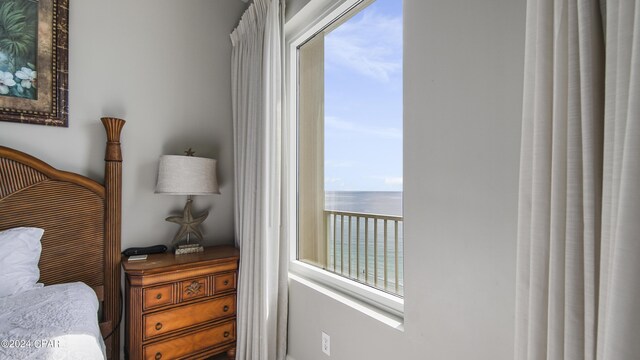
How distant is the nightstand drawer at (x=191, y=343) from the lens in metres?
1.89

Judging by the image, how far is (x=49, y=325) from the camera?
1.15m

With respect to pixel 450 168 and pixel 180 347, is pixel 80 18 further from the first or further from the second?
pixel 450 168

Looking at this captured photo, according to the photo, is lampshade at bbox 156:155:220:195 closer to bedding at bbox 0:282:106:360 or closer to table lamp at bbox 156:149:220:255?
table lamp at bbox 156:149:220:255

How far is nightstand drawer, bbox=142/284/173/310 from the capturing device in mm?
1851

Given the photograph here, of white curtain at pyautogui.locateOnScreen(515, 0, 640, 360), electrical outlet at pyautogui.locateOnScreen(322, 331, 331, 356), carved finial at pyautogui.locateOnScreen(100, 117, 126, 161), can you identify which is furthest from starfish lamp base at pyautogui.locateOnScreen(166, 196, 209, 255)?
white curtain at pyautogui.locateOnScreen(515, 0, 640, 360)

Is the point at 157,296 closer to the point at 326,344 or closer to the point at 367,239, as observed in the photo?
the point at 326,344

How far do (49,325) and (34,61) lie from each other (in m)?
1.66

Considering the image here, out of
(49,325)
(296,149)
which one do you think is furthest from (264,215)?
(49,325)

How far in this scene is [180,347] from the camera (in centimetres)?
197

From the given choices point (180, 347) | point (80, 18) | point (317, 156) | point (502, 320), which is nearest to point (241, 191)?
point (317, 156)

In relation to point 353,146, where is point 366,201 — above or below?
below

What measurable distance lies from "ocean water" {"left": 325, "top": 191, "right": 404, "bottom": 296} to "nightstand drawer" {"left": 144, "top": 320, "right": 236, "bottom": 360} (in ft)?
2.83

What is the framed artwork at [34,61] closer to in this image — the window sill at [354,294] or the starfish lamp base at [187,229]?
the starfish lamp base at [187,229]

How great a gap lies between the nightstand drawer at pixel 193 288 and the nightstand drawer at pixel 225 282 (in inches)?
3.3
